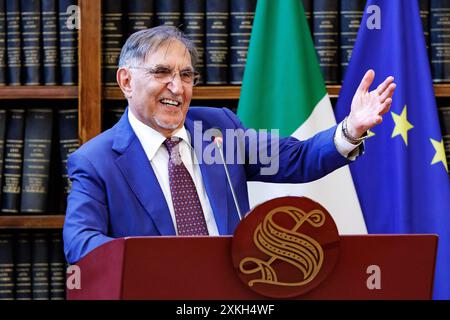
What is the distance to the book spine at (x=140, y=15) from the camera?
2.94m

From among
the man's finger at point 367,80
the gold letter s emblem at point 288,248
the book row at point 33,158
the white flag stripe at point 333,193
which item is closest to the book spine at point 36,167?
the book row at point 33,158

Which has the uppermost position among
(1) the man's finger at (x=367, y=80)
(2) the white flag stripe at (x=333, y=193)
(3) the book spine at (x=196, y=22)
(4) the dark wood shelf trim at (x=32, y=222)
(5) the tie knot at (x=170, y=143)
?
(3) the book spine at (x=196, y=22)

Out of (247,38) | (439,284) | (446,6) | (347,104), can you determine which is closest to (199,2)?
(247,38)

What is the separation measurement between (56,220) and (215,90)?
2.20ft

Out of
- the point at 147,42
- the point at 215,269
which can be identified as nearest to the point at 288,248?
the point at 215,269

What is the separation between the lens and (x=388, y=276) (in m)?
1.56

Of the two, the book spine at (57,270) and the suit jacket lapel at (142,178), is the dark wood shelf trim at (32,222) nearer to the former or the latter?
the book spine at (57,270)

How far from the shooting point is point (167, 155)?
2.28 m

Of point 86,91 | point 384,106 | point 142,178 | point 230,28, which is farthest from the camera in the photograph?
point 230,28

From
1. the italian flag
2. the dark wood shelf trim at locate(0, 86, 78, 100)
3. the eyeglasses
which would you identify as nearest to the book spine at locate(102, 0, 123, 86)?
the dark wood shelf trim at locate(0, 86, 78, 100)

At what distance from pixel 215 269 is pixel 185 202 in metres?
0.69

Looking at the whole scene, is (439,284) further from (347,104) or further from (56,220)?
(56,220)

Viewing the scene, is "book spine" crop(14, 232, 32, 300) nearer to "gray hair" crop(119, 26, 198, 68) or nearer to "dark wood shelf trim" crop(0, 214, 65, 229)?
"dark wood shelf trim" crop(0, 214, 65, 229)

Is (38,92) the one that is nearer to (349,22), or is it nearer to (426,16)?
(349,22)
